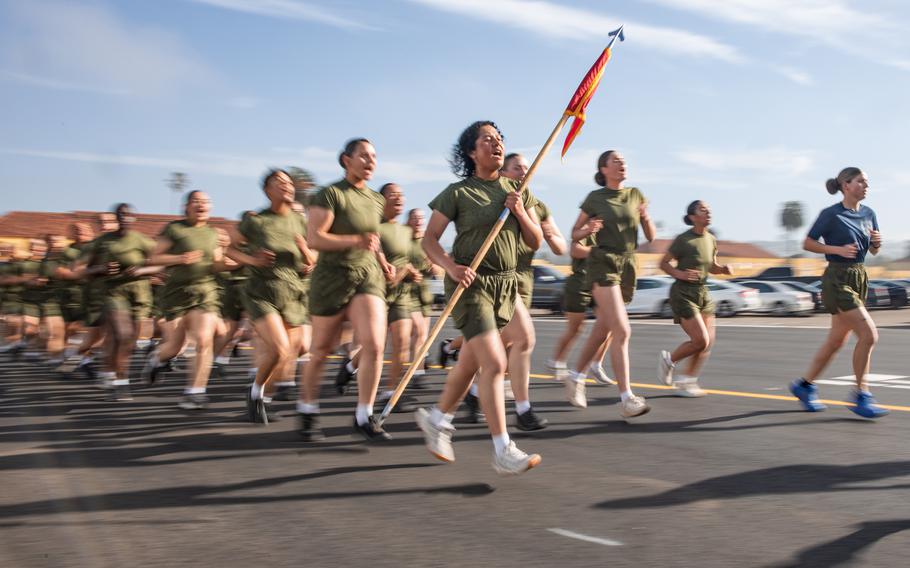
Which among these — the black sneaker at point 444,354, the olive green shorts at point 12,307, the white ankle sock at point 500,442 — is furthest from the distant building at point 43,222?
the white ankle sock at point 500,442

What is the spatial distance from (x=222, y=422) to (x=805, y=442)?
→ 13.7 ft

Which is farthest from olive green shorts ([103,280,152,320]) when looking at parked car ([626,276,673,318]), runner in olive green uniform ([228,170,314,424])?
parked car ([626,276,673,318])

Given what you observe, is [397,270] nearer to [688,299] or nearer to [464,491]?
[688,299]

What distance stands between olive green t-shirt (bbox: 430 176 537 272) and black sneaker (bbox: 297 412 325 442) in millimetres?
1787

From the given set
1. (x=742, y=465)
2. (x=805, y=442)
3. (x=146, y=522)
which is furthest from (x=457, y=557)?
(x=805, y=442)

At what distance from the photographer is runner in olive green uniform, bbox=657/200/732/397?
820 cm

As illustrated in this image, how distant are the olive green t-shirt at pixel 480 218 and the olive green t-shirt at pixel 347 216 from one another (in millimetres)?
994

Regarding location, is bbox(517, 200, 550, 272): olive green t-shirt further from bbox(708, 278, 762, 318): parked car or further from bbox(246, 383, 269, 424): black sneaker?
bbox(708, 278, 762, 318): parked car

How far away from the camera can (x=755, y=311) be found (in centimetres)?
2805

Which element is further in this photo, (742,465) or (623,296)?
(623,296)

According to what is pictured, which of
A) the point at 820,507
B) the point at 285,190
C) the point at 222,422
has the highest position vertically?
the point at 285,190

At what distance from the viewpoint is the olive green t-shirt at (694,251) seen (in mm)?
8281

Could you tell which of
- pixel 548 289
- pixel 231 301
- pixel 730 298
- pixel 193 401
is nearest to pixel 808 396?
pixel 193 401

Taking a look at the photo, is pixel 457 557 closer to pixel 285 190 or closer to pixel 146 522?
pixel 146 522
